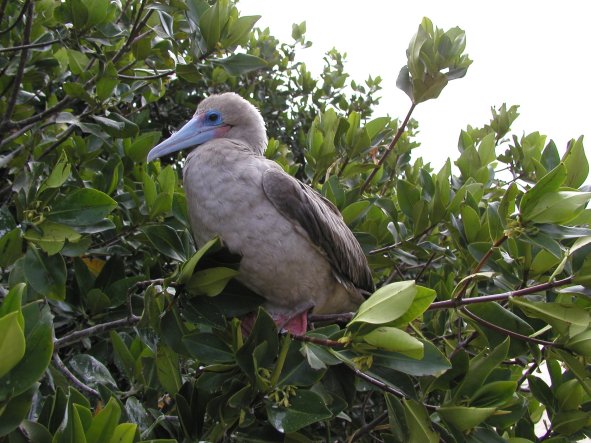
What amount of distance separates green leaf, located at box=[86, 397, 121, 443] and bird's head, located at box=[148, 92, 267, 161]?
2.15 metres

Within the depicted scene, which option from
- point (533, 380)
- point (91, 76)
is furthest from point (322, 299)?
point (91, 76)

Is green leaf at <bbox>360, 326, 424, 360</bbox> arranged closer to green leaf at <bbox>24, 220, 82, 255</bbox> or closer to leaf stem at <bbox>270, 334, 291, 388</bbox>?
leaf stem at <bbox>270, 334, 291, 388</bbox>

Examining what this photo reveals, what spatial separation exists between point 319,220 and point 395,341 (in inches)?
45.1

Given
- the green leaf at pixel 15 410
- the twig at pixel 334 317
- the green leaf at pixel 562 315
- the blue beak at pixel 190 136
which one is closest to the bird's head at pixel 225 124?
the blue beak at pixel 190 136

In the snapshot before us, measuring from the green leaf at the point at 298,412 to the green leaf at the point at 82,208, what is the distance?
918 millimetres

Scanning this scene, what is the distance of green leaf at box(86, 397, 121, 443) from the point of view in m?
1.44

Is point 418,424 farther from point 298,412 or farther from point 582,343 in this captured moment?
point 582,343

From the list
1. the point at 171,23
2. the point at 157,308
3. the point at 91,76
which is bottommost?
the point at 157,308

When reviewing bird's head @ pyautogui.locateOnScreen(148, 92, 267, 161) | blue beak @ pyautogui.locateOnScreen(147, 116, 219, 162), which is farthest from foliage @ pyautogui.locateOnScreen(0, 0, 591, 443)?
bird's head @ pyautogui.locateOnScreen(148, 92, 267, 161)

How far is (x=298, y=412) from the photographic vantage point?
187 cm

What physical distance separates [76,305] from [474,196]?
1.98m

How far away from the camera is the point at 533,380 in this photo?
2500 mm

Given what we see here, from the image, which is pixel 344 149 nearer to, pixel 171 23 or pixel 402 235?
pixel 402 235

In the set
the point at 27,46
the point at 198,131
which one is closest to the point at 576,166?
the point at 198,131
